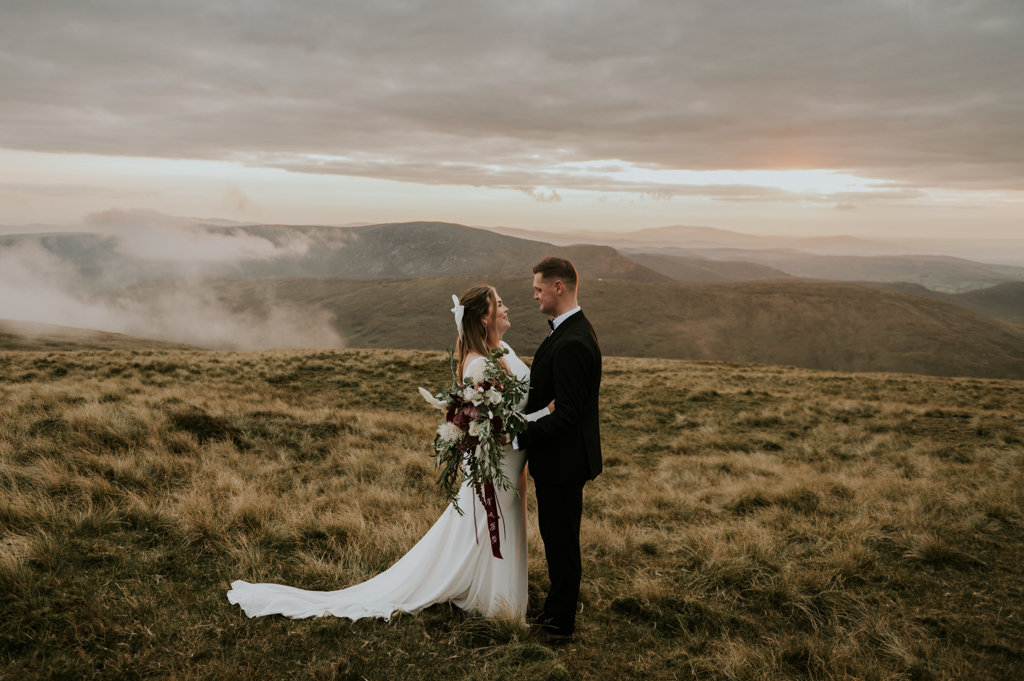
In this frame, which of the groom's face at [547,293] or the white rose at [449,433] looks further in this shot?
the groom's face at [547,293]

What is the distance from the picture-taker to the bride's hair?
4746mm

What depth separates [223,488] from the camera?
7.34m

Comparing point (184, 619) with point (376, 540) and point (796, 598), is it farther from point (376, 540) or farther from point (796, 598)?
point (796, 598)

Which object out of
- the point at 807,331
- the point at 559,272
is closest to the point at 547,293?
the point at 559,272

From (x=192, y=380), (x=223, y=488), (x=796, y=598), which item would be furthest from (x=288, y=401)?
(x=796, y=598)

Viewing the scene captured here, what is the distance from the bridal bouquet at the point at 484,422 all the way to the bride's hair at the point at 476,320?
0.89 feet

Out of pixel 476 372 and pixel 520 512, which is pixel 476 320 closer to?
pixel 476 372

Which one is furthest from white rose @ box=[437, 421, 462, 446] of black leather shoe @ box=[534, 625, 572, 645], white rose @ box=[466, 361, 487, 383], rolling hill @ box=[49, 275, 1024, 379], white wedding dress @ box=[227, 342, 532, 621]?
rolling hill @ box=[49, 275, 1024, 379]

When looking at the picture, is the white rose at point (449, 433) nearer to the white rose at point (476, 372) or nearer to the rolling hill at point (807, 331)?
the white rose at point (476, 372)

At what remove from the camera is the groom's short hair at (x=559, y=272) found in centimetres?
454

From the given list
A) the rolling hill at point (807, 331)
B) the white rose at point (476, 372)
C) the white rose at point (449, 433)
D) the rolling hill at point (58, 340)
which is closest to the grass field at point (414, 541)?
the white rose at point (449, 433)

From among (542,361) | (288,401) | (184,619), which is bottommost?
(288,401)

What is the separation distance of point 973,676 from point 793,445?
9943 mm

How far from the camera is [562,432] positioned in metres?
4.38
